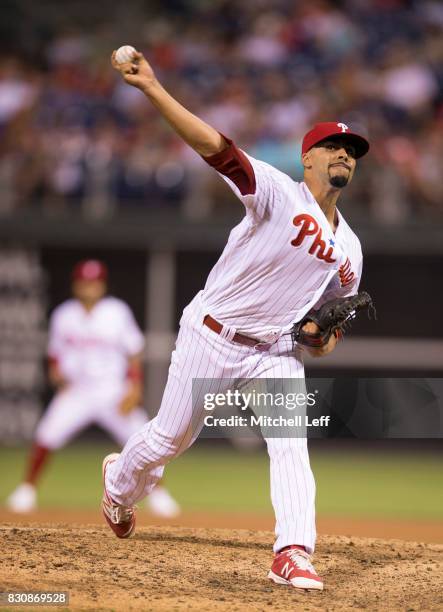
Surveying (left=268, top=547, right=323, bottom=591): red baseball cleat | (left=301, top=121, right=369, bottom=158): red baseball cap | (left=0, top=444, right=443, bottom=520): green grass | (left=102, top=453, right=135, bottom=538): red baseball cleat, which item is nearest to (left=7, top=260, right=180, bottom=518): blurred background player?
(left=0, top=444, right=443, bottom=520): green grass

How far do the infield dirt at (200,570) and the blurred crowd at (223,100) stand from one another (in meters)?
6.43

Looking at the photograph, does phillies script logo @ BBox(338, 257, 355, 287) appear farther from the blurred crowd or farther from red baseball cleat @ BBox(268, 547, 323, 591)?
the blurred crowd

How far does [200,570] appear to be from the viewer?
518cm

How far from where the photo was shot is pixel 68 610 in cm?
429

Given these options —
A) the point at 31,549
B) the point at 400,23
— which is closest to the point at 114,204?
the point at 400,23

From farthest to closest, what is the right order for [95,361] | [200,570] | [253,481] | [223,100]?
[223,100], [253,481], [95,361], [200,570]

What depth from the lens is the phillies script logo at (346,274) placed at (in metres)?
4.91

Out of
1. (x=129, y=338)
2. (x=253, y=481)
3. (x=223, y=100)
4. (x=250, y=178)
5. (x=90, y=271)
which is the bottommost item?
(x=250, y=178)

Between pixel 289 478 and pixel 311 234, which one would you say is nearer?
pixel 311 234

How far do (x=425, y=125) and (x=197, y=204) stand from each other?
290 centimetres

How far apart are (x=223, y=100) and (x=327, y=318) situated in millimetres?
8900

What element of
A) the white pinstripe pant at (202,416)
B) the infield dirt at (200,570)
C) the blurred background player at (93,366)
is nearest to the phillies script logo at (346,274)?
the white pinstripe pant at (202,416)

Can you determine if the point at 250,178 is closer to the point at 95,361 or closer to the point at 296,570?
the point at 296,570

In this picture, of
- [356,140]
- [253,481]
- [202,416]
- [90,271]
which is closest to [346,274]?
[356,140]
